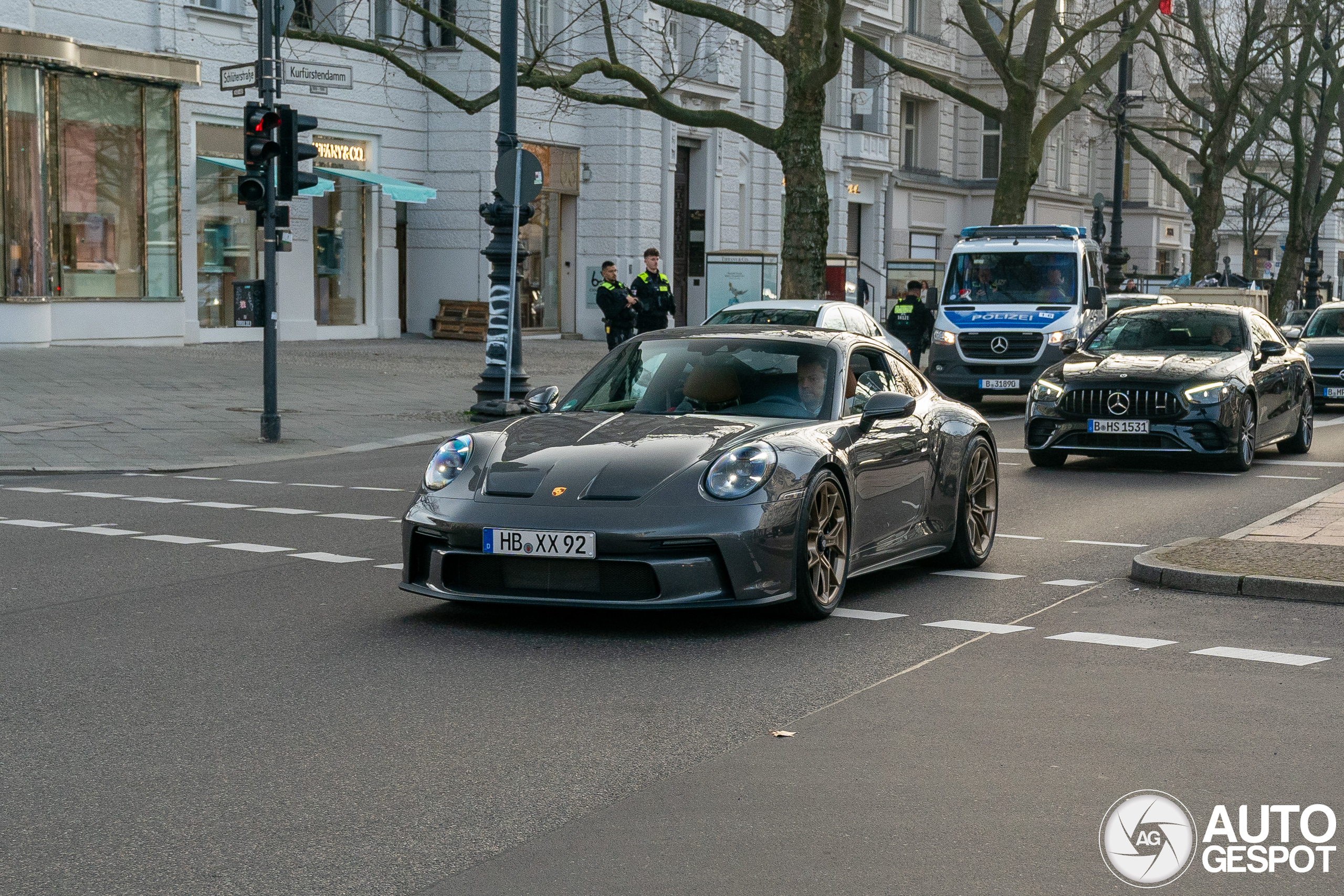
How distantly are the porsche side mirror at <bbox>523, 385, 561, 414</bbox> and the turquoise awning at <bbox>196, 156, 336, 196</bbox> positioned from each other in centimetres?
2048

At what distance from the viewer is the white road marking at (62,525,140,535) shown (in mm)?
10594

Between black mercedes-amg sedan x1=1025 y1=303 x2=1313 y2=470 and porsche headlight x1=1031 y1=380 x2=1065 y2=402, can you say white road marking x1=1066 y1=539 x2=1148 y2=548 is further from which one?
porsche headlight x1=1031 y1=380 x2=1065 y2=402

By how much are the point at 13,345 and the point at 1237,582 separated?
20785 millimetres

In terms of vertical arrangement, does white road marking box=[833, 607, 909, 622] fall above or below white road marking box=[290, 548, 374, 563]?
above

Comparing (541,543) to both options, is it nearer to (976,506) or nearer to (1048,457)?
(976,506)

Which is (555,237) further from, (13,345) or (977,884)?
(977,884)

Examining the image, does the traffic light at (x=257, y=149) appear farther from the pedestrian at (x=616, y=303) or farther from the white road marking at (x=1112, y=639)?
the white road marking at (x=1112, y=639)

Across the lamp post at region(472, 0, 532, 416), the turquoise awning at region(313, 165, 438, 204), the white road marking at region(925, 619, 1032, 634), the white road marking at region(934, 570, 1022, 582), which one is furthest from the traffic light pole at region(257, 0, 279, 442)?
the turquoise awning at region(313, 165, 438, 204)

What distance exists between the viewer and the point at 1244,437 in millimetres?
14859

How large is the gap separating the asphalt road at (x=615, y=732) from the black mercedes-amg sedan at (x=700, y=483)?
0.25 meters

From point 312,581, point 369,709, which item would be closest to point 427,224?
point 312,581

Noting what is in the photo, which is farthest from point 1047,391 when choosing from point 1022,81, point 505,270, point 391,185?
point 391,185

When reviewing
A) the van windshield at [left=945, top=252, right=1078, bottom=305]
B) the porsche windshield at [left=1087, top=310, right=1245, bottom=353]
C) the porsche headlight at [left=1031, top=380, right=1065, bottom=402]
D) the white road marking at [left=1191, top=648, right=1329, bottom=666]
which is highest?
the van windshield at [left=945, top=252, right=1078, bottom=305]

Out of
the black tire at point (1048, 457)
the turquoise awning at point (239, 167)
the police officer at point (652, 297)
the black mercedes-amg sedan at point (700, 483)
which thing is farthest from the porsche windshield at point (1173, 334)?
the turquoise awning at point (239, 167)
